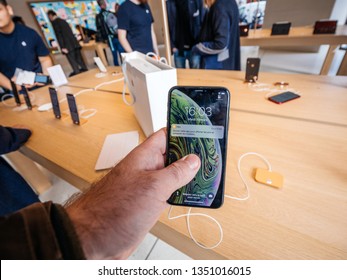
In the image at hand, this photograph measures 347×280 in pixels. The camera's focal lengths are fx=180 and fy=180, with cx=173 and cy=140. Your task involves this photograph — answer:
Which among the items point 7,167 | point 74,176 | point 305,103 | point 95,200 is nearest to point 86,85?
point 7,167

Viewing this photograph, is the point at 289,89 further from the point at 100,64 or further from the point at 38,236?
the point at 100,64

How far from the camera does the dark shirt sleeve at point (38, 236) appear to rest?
23cm

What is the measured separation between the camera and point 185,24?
1.81m

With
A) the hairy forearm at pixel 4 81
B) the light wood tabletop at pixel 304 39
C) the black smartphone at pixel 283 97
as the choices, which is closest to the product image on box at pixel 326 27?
the light wood tabletop at pixel 304 39

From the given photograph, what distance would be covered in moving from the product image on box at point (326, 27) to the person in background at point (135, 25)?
1.66 m

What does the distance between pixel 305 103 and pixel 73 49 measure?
3756 millimetres

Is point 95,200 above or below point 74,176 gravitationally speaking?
above

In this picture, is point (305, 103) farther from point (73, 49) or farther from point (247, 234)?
point (73, 49)

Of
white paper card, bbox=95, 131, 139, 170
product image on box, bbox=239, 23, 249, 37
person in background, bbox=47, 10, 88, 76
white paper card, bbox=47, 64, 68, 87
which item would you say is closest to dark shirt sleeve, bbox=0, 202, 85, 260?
white paper card, bbox=95, 131, 139, 170

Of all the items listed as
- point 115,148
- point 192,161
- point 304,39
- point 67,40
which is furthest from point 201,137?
point 67,40

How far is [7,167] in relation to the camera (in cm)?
80

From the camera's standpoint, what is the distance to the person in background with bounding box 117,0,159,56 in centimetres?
153

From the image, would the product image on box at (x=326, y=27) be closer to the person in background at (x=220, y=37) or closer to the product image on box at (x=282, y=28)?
the product image on box at (x=282, y=28)

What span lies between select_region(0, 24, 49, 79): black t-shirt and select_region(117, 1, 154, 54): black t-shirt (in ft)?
2.31
